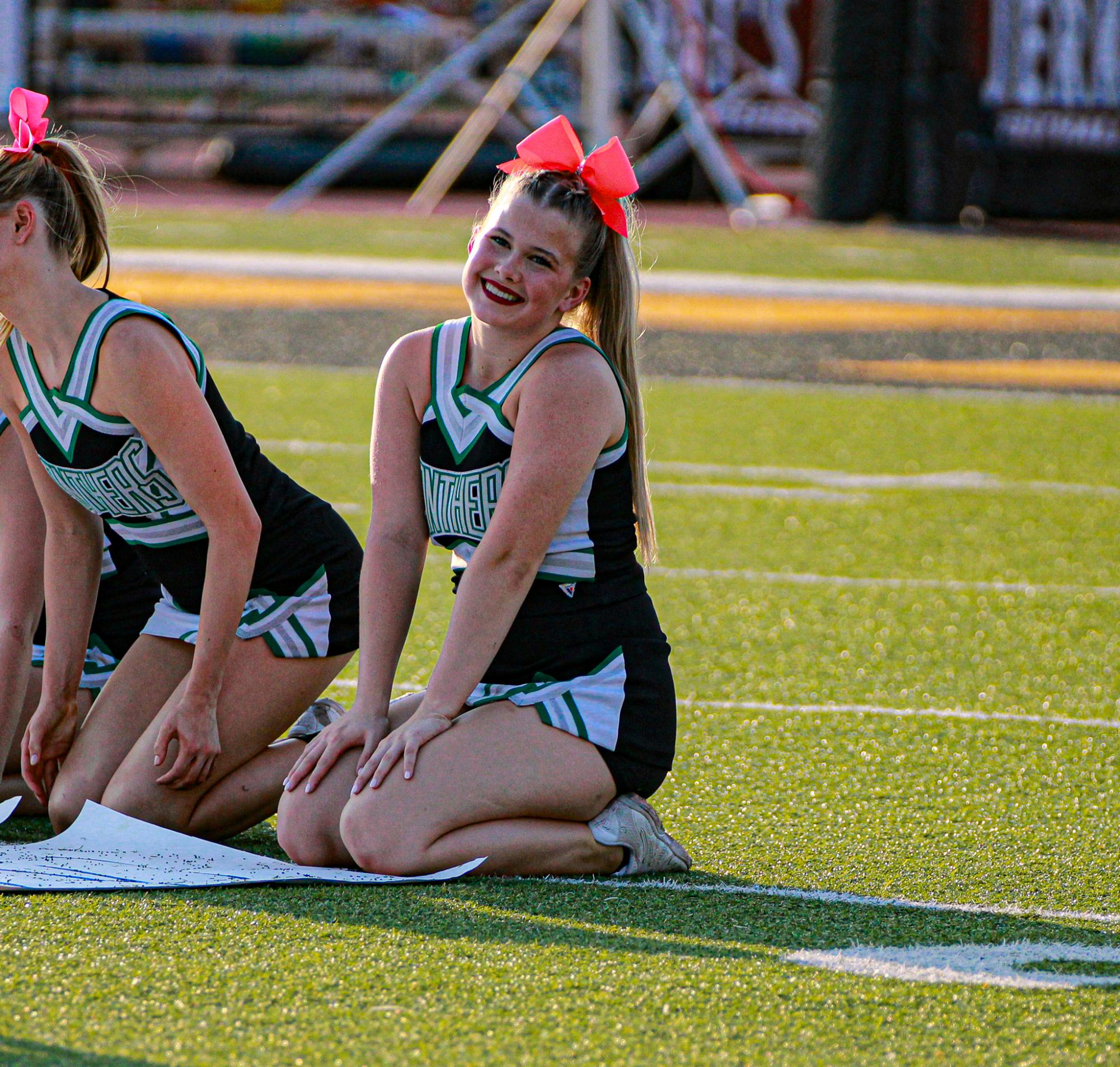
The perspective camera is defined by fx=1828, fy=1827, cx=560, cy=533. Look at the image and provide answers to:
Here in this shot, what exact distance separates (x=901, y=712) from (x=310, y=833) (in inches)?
64.9

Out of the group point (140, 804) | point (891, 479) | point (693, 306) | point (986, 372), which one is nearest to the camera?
point (140, 804)

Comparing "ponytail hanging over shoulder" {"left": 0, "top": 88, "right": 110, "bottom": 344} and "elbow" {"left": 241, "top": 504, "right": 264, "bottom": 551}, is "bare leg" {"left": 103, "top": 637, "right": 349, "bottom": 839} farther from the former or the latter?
"ponytail hanging over shoulder" {"left": 0, "top": 88, "right": 110, "bottom": 344}

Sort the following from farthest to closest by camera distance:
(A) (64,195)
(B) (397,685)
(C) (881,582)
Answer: (C) (881,582)
(B) (397,685)
(A) (64,195)

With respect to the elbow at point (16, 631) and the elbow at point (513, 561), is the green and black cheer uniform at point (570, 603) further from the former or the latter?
the elbow at point (16, 631)

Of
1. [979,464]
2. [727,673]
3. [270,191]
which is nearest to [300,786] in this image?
[727,673]

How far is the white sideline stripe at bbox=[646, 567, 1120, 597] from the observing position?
5449 mm

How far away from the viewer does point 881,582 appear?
552cm

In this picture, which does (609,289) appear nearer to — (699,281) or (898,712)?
(898,712)

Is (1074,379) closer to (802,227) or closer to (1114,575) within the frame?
(1114,575)

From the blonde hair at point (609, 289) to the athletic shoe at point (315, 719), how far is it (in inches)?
29.9

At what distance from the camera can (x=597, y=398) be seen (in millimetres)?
3160

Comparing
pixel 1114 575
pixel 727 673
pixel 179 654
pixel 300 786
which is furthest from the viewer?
pixel 1114 575

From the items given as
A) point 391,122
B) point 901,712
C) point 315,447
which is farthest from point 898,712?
point 391,122

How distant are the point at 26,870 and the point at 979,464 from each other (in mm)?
5110
